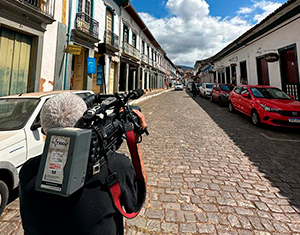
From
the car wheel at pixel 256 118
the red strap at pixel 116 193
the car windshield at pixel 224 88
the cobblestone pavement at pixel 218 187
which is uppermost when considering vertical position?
the car windshield at pixel 224 88

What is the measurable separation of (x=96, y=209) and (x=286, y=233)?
226cm

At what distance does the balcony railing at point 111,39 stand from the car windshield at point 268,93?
10.2 m

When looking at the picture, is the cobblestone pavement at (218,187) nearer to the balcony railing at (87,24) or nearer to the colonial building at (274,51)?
the colonial building at (274,51)

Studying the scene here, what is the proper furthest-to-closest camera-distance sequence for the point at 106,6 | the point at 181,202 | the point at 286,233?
the point at 106,6 < the point at 181,202 < the point at 286,233

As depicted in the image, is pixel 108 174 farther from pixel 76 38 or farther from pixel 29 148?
pixel 76 38

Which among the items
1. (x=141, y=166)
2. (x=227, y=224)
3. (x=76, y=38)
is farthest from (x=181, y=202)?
(x=76, y=38)

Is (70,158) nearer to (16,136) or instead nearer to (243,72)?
(16,136)

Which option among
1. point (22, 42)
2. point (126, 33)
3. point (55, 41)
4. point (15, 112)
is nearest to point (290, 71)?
point (15, 112)

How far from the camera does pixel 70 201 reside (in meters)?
0.79

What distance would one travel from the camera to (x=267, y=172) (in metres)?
3.13

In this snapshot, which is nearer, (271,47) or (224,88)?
(271,47)

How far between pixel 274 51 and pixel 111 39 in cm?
1130

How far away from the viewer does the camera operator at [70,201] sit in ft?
2.58

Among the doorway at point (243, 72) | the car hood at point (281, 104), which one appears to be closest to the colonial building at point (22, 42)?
the car hood at point (281, 104)
